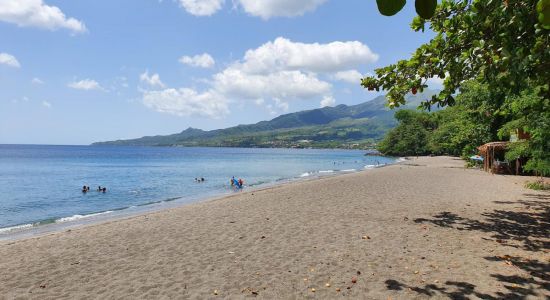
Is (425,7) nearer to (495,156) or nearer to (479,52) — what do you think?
(479,52)

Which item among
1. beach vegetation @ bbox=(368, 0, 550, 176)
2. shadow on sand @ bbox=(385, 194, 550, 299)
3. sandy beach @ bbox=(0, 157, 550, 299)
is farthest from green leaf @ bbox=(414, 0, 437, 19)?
shadow on sand @ bbox=(385, 194, 550, 299)

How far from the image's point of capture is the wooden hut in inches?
1388

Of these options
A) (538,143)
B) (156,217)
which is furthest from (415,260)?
(538,143)

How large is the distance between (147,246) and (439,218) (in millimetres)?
10148

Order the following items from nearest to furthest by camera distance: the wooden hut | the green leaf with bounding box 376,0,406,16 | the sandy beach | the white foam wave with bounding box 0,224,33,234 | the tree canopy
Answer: the green leaf with bounding box 376,0,406,16
the tree canopy
the sandy beach
the white foam wave with bounding box 0,224,33,234
the wooden hut

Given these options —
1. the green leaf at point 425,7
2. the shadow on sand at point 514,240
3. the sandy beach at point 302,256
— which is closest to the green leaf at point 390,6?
the green leaf at point 425,7

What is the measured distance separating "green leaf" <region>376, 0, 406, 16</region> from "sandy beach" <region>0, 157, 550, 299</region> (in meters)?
6.40

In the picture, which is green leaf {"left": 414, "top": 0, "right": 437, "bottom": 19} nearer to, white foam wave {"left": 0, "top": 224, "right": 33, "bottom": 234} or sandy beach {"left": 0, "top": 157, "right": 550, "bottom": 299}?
sandy beach {"left": 0, "top": 157, "right": 550, "bottom": 299}

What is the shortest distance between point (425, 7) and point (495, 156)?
43.9m

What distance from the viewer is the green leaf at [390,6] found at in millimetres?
1266

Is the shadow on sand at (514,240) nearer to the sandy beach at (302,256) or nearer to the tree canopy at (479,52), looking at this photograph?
the sandy beach at (302,256)

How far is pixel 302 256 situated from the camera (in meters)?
9.31

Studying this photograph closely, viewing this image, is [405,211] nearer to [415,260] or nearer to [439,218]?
[439,218]

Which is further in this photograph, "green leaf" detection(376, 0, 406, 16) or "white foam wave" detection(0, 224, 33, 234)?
"white foam wave" detection(0, 224, 33, 234)
